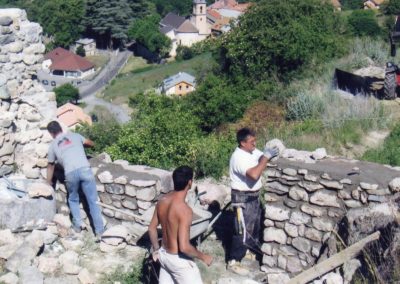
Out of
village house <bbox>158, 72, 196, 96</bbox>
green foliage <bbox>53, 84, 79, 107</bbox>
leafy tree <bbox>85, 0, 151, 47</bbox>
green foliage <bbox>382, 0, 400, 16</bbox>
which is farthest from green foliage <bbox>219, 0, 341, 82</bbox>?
leafy tree <bbox>85, 0, 151, 47</bbox>

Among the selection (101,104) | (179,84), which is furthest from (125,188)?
(101,104)

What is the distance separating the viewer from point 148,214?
23.3ft

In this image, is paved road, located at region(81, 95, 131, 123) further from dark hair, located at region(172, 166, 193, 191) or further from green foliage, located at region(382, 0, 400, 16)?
dark hair, located at region(172, 166, 193, 191)

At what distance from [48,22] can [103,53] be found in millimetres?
7890

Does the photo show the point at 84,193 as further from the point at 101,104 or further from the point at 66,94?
the point at 66,94

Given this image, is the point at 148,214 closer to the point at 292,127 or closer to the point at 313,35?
the point at 292,127

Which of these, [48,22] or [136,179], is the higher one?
[136,179]

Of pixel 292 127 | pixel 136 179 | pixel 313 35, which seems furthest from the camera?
pixel 313 35

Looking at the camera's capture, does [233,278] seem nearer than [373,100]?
Yes

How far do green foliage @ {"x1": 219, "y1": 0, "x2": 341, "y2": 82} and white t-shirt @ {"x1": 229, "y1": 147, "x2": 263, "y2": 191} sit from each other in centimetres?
1154

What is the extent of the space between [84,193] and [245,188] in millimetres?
2125

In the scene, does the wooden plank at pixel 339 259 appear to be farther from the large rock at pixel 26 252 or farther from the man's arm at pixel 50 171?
the man's arm at pixel 50 171

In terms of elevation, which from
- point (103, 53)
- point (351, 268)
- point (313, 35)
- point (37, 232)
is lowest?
point (103, 53)

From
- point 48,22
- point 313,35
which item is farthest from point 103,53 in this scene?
point 313,35
